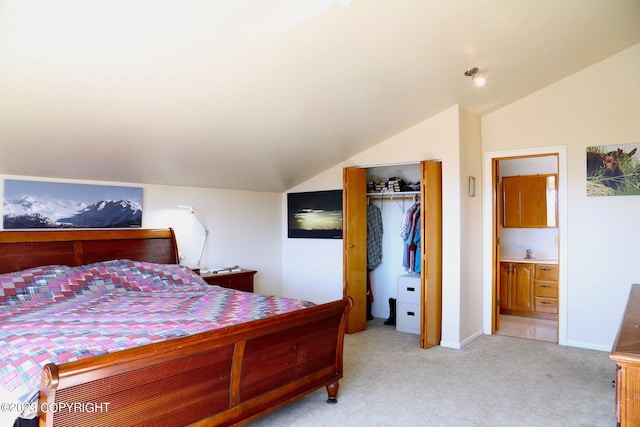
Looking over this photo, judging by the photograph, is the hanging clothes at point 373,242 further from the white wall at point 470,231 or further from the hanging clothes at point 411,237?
the white wall at point 470,231

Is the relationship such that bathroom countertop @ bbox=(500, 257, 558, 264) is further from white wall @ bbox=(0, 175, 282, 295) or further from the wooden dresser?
the wooden dresser

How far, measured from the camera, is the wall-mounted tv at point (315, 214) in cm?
525

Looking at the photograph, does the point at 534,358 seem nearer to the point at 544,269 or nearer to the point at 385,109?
the point at 544,269

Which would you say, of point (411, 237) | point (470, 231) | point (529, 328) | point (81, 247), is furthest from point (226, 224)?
point (529, 328)

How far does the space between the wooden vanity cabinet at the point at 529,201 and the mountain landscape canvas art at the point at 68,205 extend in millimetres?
4704

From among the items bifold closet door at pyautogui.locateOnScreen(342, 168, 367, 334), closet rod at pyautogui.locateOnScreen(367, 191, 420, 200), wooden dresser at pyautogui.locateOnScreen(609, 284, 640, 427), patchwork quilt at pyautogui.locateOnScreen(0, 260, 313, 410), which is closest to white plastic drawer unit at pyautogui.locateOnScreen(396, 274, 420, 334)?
bifold closet door at pyautogui.locateOnScreen(342, 168, 367, 334)

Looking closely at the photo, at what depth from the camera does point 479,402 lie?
2879 mm

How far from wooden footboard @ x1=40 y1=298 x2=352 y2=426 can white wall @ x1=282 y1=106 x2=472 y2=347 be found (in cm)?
169

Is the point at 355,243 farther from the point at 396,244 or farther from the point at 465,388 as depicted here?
the point at 465,388

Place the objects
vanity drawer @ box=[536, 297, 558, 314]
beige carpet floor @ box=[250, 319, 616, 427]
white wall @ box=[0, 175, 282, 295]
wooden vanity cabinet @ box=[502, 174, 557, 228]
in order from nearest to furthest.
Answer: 1. beige carpet floor @ box=[250, 319, 616, 427]
2. white wall @ box=[0, 175, 282, 295]
3. vanity drawer @ box=[536, 297, 558, 314]
4. wooden vanity cabinet @ box=[502, 174, 557, 228]

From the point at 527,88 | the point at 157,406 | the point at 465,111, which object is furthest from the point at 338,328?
the point at 527,88

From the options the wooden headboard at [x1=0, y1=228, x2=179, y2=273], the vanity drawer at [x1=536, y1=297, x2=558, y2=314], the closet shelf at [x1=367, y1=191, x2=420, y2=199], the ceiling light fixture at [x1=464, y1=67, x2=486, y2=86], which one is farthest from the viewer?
the vanity drawer at [x1=536, y1=297, x2=558, y2=314]

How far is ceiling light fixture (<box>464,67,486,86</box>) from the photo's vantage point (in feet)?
11.6

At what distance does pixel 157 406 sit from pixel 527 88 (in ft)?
14.0
